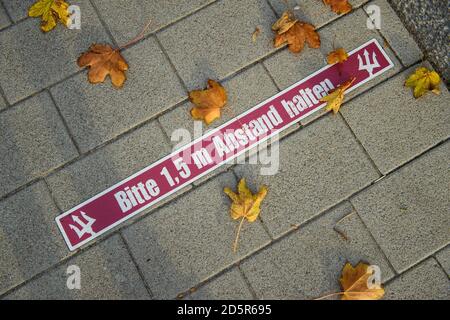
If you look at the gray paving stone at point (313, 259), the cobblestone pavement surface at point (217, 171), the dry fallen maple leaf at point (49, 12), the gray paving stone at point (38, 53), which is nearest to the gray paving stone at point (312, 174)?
the cobblestone pavement surface at point (217, 171)

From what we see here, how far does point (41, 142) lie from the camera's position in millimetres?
3133

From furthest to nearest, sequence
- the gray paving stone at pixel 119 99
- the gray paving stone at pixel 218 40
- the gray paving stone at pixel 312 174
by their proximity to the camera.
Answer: the gray paving stone at pixel 218 40
the gray paving stone at pixel 119 99
the gray paving stone at pixel 312 174

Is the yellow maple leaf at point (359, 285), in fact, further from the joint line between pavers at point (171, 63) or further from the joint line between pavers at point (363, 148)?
the joint line between pavers at point (171, 63)

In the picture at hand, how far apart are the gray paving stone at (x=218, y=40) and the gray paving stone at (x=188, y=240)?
0.86 metres

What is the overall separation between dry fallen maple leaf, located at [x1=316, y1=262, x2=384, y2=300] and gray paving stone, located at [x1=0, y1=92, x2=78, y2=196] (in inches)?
77.5

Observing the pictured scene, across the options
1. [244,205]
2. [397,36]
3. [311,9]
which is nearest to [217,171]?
[244,205]

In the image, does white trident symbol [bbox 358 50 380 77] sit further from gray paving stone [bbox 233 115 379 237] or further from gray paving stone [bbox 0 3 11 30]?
gray paving stone [bbox 0 3 11 30]

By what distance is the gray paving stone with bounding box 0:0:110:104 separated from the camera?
3.24m

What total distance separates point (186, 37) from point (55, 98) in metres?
1.03

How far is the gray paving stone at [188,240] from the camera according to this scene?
2.96 m

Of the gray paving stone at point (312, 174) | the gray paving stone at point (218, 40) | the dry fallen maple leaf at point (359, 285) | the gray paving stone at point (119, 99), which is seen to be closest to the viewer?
the dry fallen maple leaf at point (359, 285)
